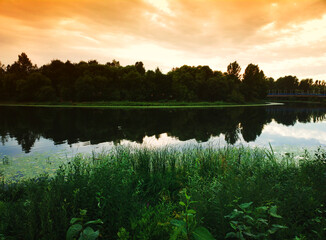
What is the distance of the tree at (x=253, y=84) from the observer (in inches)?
4176

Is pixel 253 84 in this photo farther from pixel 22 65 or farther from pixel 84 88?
pixel 22 65

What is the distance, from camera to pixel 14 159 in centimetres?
1297

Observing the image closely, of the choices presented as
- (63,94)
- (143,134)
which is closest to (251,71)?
(63,94)

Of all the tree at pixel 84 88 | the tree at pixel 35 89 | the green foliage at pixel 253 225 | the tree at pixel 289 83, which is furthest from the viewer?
the tree at pixel 289 83

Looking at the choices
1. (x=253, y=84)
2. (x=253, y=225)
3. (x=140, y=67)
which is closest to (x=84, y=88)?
(x=140, y=67)

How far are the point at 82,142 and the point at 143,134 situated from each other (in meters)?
6.96

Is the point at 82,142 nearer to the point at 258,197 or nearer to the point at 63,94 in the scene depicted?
the point at 258,197

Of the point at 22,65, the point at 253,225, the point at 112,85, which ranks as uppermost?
the point at 22,65

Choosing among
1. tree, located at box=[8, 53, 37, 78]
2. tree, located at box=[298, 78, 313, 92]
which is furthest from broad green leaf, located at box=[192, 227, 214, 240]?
tree, located at box=[298, 78, 313, 92]

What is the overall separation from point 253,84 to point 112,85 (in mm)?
72561

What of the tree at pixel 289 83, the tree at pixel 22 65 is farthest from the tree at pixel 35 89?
the tree at pixel 289 83

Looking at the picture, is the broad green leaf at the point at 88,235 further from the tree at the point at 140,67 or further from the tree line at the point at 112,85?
the tree at the point at 140,67

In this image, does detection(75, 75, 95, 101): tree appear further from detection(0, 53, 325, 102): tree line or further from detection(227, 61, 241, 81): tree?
detection(227, 61, 241, 81): tree

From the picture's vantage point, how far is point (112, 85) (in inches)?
3529
